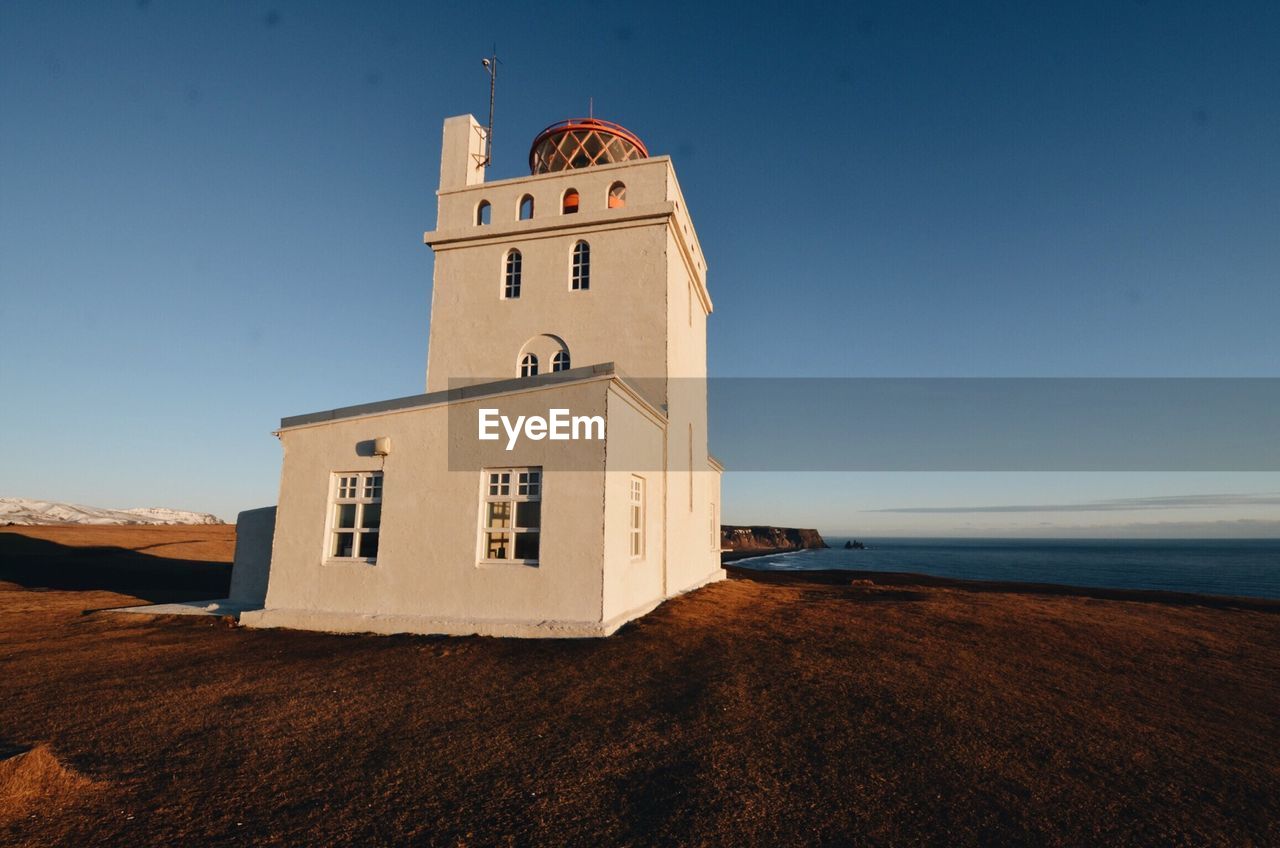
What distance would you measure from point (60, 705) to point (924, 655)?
10.1m

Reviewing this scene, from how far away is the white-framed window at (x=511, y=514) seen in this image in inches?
391

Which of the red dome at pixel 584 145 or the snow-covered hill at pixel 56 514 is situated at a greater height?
the red dome at pixel 584 145

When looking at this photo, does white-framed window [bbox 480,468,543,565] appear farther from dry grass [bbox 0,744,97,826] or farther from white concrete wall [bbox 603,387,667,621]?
dry grass [bbox 0,744,97,826]

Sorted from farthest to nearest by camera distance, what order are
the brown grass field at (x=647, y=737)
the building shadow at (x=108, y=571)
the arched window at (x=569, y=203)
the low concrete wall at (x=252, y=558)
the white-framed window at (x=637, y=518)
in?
the building shadow at (x=108, y=571) → the arched window at (x=569, y=203) → the low concrete wall at (x=252, y=558) → the white-framed window at (x=637, y=518) → the brown grass field at (x=647, y=737)

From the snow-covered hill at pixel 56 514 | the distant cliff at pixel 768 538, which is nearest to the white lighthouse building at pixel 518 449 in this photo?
the snow-covered hill at pixel 56 514

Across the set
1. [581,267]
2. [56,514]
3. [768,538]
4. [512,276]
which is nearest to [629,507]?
[581,267]

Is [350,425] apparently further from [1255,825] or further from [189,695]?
[1255,825]

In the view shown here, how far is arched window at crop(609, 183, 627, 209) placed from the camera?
1577 cm

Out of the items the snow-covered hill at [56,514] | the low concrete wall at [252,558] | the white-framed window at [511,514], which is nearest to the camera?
the white-framed window at [511,514]

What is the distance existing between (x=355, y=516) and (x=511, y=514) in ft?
10.6

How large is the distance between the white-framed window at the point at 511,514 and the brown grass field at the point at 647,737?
1530 mm

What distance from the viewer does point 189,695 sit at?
6.65 metres

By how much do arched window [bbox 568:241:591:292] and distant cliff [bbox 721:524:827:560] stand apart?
112238 millimetres

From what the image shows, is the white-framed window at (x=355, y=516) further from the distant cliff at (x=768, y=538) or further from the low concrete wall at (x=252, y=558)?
the distant cliff at (x=768, y=538)
